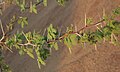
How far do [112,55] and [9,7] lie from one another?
165 inches

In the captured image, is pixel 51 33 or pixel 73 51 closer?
pixel 51 33

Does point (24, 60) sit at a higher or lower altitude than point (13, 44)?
lower

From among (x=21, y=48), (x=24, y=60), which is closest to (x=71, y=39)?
(x=21, y=48)

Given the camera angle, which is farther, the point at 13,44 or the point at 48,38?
the point at 13,44

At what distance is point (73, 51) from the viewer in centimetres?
539

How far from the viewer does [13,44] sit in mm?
1593

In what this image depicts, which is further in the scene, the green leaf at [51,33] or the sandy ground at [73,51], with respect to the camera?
the sandy ground at [73,51]

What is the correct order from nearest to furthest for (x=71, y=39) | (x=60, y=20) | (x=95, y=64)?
→ (x=71, y=39)
(x=95, y=64)
(x=60, y=20)

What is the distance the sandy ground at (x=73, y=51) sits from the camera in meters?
4.95

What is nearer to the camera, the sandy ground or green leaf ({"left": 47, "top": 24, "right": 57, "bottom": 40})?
green leaf ({"left": 47, "top": 24, "right": 57, "bottom": 40})

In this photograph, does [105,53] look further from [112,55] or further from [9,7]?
[9,7]

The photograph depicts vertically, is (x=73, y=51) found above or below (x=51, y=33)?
below

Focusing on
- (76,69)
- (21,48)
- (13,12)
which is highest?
(13,12)

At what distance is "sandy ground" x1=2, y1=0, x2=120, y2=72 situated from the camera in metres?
4.95
